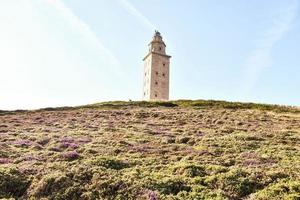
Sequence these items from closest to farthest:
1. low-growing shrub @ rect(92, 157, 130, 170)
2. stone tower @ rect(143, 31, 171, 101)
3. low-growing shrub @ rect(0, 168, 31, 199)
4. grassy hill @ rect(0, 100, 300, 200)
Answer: grassy hill @ rect(0, 100, 300, 200) < low-growing shrub @ rect(0, 168, 31, 199) < low-growing shrub @ rect(92, 157, 130, 170) < stone tower @ rect(143, 31, 171, 101)

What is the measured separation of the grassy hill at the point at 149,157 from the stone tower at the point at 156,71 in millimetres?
49258

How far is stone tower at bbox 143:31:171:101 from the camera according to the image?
9688 cm

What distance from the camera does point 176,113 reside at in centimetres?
5066

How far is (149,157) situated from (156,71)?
7314cm

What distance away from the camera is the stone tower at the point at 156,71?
96.9 metres

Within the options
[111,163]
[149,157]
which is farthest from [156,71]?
[111,163]

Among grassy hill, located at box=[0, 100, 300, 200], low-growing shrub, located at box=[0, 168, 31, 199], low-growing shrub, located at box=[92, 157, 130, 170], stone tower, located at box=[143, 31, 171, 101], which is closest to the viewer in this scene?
grassy hill, located at box=[0, 100, 300, 200]

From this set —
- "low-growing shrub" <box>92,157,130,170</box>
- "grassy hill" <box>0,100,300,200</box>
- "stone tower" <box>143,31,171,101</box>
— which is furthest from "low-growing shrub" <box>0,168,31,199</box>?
"stone tower" <box>143,31,171,101</box>

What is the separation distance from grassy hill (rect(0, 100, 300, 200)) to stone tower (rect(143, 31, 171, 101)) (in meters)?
49.3

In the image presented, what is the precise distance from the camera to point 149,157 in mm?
25984

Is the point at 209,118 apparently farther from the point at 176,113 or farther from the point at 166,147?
the point at 166,147

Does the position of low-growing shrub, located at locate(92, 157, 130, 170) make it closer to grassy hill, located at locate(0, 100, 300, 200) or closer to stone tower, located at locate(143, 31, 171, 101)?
grassy hill, located at locate(0, 100, 300, 200)

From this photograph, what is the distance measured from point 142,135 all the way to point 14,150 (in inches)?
412

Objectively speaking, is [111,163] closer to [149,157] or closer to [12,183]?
[149,157]
